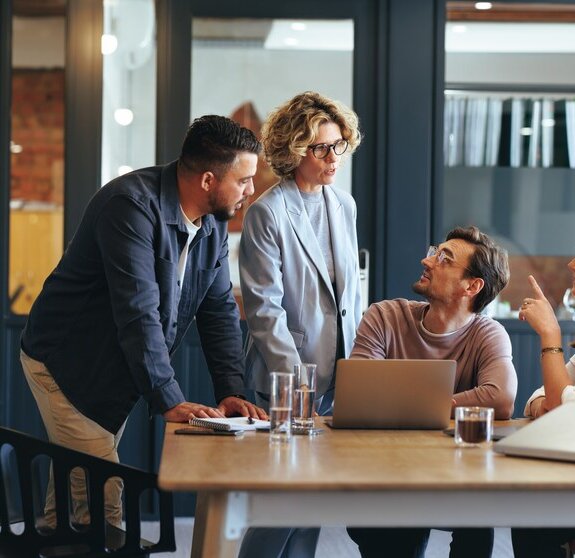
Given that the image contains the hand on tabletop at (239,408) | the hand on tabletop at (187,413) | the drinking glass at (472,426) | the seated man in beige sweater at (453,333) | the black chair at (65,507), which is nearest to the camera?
the drinking glass at (472,426)

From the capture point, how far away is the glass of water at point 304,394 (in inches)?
94.7

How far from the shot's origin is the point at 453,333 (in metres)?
2.89

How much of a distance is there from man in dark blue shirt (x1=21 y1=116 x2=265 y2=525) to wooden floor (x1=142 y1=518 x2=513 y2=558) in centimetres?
150

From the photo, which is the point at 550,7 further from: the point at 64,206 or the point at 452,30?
the point at 64,206

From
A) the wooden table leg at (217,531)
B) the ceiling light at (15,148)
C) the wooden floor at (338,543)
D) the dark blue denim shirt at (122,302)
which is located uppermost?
the ceiling light at (15,148)

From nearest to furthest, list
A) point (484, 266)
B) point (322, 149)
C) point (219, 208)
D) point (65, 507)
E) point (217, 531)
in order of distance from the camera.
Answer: point (217, 531) → point (65, 507) → point (219, 208) → point (484, 266) → point (322, 149)

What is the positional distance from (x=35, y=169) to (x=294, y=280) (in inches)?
82.0

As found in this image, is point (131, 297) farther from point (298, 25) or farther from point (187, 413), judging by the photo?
point (298, 25)

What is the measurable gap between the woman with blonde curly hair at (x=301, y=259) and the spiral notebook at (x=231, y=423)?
0.58 m

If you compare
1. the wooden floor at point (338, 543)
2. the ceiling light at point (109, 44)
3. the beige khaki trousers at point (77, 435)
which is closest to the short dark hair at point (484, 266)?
the beige khaki trousers at point (77, 435)

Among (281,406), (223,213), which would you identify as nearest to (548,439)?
(281,406)

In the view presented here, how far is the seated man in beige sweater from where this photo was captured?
9.14 ft

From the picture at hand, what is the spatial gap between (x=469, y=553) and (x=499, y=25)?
2826mm

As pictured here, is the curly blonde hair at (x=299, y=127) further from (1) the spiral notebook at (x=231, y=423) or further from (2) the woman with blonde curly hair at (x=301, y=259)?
(1) the spiral notebook at (x=231, y=423)
